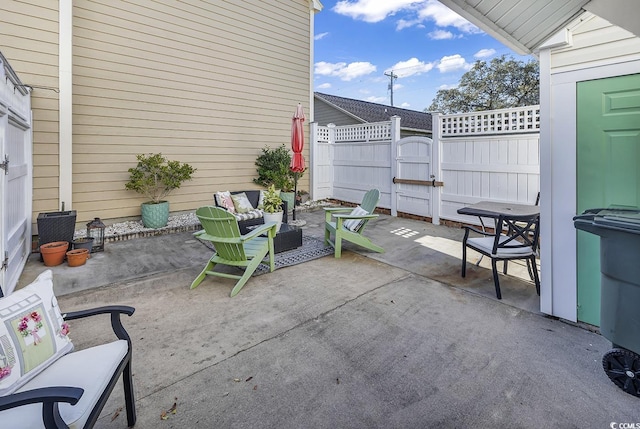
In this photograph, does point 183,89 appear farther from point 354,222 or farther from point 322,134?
point 354,222

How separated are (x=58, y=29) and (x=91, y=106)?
1.18 metres

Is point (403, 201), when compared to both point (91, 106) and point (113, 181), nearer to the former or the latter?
point (113, 181)

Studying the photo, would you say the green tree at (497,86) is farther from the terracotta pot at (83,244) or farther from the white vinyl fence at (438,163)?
the terracotta pot at (83,244)

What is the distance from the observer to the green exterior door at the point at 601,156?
92.0 inches

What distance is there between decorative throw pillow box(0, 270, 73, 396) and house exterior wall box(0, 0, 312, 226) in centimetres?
493

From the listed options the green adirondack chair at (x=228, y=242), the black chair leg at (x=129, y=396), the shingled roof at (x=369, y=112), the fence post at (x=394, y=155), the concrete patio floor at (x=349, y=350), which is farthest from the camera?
the shingled roof at (x=369, y=112)

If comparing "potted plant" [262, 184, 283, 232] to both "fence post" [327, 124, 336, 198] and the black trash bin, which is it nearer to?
"fence post" [327, 124, 336, 198]

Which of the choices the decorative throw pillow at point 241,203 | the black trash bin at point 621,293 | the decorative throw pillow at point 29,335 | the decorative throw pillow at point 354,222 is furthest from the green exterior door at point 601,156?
the decorative throw pillow at point 241,203

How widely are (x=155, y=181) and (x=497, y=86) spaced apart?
58.0ft

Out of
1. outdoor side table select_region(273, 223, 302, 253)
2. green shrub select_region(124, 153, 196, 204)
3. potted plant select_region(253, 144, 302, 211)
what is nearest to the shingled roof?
potted plant select_region(253, 144, 302, 211)

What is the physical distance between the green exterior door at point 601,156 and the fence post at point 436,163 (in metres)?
3.99

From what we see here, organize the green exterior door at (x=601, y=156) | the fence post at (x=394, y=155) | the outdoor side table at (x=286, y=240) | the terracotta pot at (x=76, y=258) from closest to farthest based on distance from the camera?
the green exterior door at (x=601, y=156), the terracotta pot at (x=76, y=258), the outdoor side table at (x=286, y=240), the fence post at (x=394, y=155)

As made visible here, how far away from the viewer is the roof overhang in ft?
6.52

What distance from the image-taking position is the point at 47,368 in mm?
1419
